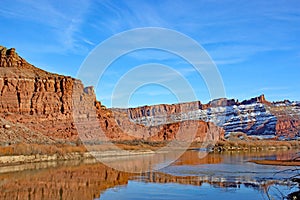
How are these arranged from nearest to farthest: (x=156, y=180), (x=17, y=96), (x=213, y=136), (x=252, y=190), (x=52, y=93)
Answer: (x=252, y=190), (x=156, y=180), (x=17, y=96), (x=52, y=93), (x=213, y=136)

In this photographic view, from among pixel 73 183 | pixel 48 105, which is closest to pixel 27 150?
pixel 73 183

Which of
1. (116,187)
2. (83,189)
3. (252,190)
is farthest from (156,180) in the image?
(252,190)

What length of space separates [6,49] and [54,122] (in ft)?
63.0

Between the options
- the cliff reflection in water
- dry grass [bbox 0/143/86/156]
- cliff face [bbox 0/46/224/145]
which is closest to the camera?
the cliff reflection in water

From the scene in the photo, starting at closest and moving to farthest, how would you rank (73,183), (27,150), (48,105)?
1. (73,183)
2. (27,150)
3. (48,105)

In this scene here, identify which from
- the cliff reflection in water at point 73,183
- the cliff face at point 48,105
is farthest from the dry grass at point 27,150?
the cliff face at point 48,105

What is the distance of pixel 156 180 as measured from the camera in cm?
2297

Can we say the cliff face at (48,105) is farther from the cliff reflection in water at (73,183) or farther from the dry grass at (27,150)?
the cliff reflection in water at (73,183)

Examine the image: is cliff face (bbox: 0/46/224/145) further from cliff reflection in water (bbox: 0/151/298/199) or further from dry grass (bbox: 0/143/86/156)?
cliff reflection in water (bbox: 0/151/298/199)

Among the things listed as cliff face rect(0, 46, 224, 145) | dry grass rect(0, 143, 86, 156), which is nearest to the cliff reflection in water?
dry grass rect(0, 143, 86, 156)

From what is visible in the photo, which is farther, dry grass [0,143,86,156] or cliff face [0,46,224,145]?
cliff face [0,46,224,145]

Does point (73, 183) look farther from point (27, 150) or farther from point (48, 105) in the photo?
point (48, 105)

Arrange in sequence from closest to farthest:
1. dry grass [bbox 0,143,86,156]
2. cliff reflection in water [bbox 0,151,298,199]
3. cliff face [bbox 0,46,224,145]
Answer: cliff reflection in water [bbox 0,151,298,199] < dry grass [bbox 0,143,86,156] < cliff face [bbox 0,46,224,145]

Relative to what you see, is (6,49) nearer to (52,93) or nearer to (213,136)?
(52,93)
